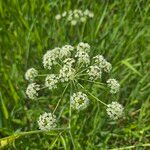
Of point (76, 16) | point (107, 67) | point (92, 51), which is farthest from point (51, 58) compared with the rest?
point (76, 16)

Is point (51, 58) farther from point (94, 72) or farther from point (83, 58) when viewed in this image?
point (94, 72)

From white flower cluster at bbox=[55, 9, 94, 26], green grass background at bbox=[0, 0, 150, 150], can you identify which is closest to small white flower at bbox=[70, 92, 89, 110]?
green grass background at bbox=[0, 0, 150, 150]

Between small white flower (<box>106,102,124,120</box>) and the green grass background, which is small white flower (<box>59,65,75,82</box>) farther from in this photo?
the green grass background

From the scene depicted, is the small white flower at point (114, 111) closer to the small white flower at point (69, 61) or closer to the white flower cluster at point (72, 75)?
the white flower cluster at point (72, 75)

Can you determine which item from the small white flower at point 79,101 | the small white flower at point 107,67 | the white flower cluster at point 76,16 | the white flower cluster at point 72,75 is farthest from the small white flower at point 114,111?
the white flower cluster at point 76,16

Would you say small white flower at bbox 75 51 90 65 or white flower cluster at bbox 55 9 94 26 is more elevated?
white flower cluster at bbox 55 9 94 26

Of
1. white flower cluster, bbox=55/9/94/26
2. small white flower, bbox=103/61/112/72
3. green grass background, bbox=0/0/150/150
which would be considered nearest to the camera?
small white flower, bbox=103/61/112/72

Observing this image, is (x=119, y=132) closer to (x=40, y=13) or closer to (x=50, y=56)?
(x=50, y=56)
